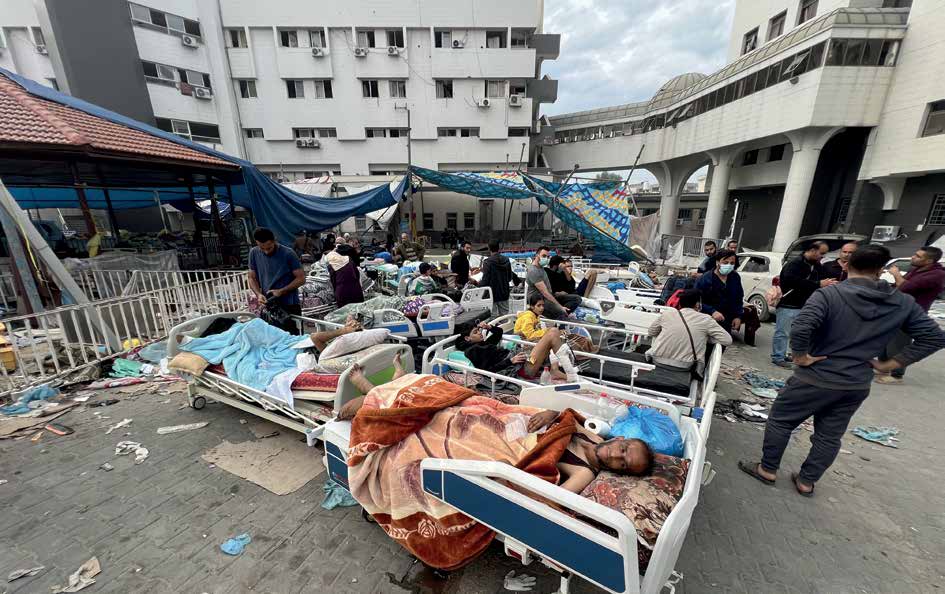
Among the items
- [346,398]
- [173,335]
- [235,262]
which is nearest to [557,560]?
[346,398]

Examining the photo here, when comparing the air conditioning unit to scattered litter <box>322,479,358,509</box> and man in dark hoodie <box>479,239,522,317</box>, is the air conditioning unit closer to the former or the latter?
man in dark hoodie <box>479,239,522,317</box>

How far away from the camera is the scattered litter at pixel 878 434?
356 cm

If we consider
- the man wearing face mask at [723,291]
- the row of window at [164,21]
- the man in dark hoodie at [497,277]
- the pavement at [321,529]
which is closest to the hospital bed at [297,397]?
the pavement at [321,529]

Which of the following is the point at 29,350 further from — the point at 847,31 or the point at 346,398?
the point at 847,31

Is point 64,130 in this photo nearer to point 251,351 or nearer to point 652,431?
point 251,351

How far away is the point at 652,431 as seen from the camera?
2131 millimetres

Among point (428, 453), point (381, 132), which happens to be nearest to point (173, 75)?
point (381, 132)

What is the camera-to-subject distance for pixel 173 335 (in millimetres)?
3713

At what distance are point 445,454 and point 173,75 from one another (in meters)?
26.9

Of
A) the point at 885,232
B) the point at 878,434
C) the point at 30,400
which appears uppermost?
the point at 885,232

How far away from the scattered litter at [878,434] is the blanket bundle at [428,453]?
13.2 ft

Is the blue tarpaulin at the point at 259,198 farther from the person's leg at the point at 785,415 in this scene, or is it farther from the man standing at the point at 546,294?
the person's leg at the point at 785,415

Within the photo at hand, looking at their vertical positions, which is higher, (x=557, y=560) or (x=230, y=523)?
(x=557, y=560)

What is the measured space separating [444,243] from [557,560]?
806 inches
